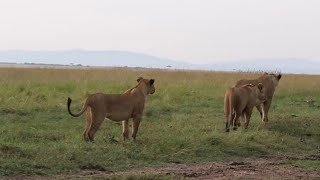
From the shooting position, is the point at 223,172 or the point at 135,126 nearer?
the point at 223,172

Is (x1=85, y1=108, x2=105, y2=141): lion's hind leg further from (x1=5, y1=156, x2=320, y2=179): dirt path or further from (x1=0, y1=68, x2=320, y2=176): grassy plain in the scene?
(x1=5, y1=156, x2=320, y2=179): dirt path

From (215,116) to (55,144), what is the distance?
239 inches

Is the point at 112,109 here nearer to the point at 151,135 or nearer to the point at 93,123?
the point at 93,123

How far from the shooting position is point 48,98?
18594 mm

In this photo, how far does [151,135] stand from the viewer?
37.7 ft

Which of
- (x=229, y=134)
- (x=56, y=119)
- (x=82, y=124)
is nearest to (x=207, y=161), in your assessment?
(x=229, y=134)

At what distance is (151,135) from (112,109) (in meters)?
1.26

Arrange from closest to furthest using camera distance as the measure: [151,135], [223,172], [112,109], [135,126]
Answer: [223,172]
[112,109]
[135,126]
[151,135]

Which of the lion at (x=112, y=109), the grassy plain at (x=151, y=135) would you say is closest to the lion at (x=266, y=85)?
the grassy plain at (x=151, y=135)

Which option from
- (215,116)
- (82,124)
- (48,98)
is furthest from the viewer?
(48,98)

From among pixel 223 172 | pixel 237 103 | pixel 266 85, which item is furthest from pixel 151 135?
pixel 266 85

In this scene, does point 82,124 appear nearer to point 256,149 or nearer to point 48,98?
point 256,149

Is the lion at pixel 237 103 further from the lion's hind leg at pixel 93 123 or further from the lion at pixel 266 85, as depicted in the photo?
the lion's hind leg at pixel 93 123

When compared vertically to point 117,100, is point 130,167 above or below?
below
